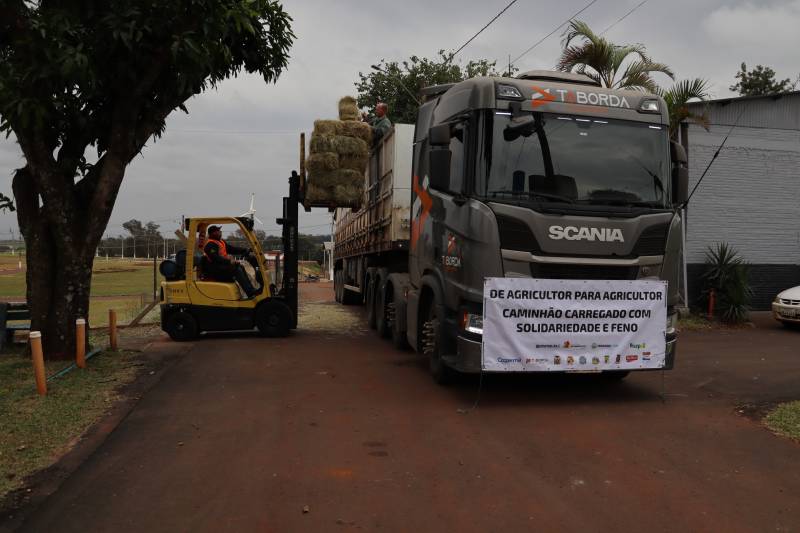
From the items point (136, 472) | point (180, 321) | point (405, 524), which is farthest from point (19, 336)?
point (405, 524)

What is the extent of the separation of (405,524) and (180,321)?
325 inches

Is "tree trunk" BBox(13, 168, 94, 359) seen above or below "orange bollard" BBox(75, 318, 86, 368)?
above

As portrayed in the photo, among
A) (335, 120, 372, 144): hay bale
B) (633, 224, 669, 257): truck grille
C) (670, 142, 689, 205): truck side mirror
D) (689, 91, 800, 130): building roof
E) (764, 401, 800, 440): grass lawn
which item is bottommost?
(764, 401, 800, 440): grass lawn

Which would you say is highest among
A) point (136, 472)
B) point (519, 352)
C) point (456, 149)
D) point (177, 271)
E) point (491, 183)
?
point (456, 149)

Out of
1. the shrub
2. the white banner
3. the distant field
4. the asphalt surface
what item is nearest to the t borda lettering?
the white banner

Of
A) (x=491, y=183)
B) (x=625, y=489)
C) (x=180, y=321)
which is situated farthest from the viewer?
(x=180, y=321)

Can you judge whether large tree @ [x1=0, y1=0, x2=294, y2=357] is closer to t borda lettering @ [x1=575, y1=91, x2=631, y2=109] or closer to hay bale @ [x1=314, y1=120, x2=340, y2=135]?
hay bale @ [x1=314, y1=120, x2=340, y2=135]

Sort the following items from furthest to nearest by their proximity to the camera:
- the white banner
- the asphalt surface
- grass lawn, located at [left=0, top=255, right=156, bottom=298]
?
grass lawn, located at [left=0, top=255, right=156, bottom=298]
the white banner
the asphalt surface

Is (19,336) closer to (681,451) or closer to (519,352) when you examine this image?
(519,352)

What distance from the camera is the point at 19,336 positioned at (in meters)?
11.8

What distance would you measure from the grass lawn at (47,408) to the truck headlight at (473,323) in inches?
149

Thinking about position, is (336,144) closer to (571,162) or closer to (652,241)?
(571,162)

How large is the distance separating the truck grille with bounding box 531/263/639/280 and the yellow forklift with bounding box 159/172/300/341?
6.28m

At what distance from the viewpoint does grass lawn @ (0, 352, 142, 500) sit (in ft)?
16.6
